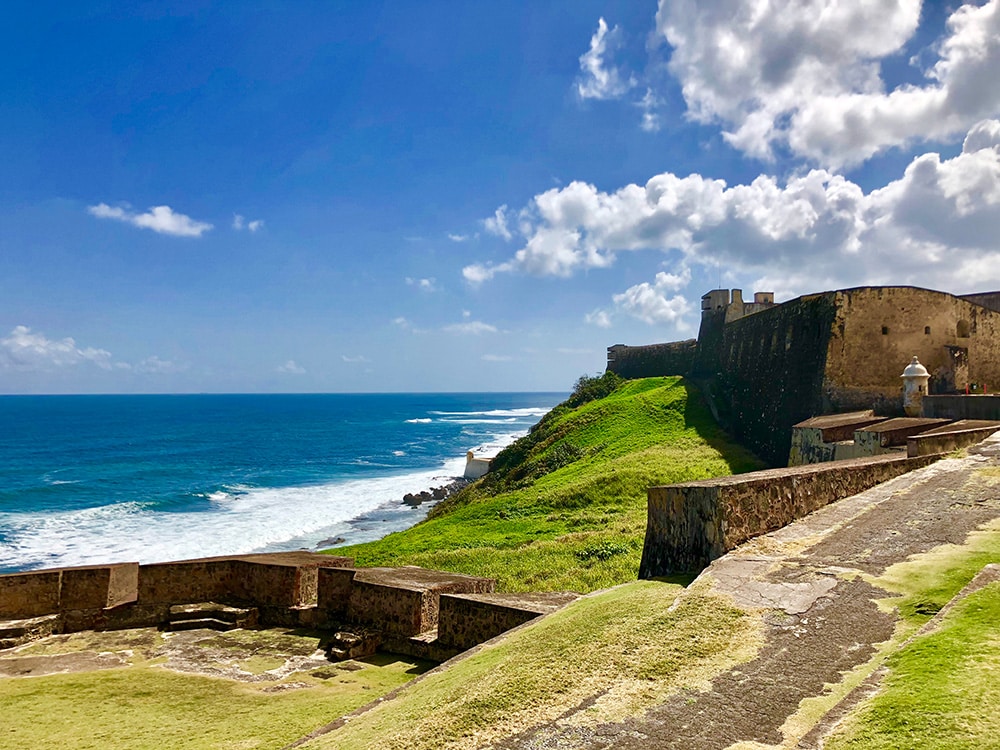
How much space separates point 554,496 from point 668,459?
6.20 metres

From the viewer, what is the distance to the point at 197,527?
3981 centimetres

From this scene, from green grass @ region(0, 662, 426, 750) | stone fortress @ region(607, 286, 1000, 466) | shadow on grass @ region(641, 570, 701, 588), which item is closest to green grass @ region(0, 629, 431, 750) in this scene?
green grass @ region(0, 662, 426, 750)

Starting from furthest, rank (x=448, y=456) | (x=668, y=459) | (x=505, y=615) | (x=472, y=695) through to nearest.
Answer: (x=448, y=456)
(x=668, y=459)
(x=505, y=615)
(x=472, y=695)

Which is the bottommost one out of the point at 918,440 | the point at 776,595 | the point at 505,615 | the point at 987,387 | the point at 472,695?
the point at 505,615

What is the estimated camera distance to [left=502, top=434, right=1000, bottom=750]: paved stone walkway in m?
3.66

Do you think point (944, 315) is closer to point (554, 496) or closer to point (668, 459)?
point (668, 459)

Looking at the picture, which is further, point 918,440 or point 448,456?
point 448,456

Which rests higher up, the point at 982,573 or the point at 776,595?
the point at 982,573

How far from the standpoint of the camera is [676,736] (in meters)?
3.60

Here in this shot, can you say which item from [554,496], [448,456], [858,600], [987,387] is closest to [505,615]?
[858,600]

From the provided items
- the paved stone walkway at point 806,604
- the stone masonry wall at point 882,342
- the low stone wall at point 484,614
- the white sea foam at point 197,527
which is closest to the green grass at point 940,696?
the paved stone walkway at point 806,604

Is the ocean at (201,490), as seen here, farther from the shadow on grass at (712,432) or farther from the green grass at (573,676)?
the green grass at (573,676)

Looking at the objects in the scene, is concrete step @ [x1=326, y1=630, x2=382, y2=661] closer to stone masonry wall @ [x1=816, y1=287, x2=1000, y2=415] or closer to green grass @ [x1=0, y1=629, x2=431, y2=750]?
green grass @ [x1=0, y1=629, x2=431, y2=750]

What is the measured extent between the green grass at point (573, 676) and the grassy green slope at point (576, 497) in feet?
25.1
